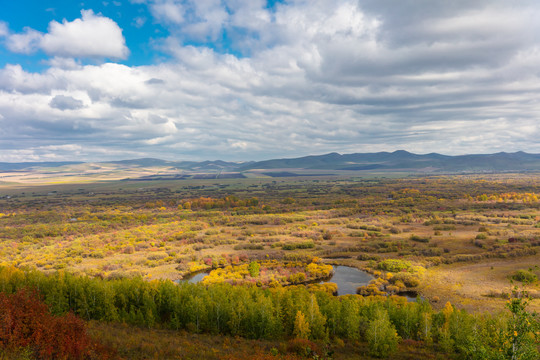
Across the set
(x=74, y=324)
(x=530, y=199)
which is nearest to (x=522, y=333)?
(x=74, y=324)

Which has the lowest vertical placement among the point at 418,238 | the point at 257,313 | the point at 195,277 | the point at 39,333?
the point at 195,277

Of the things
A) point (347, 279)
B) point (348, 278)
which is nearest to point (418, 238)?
point (348, 278)

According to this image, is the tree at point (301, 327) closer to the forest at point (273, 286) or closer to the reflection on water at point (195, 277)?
the forest at point (273, 286)

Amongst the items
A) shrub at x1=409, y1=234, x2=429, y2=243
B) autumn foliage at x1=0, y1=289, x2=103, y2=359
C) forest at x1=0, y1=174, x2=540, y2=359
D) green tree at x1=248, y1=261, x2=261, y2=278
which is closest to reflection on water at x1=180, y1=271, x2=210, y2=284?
forest at x1=0, y1=174, x2=540, y2=359

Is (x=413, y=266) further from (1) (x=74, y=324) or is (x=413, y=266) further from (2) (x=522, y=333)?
(1) (x=74, y=324)

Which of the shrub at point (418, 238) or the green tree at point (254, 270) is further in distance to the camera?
the shrub at point (418, 238)

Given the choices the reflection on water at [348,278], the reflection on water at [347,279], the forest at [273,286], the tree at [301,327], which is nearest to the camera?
the forest at [273,286]

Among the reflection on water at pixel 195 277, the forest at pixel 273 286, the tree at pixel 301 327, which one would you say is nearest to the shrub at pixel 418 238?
the forest at pixel 273 286

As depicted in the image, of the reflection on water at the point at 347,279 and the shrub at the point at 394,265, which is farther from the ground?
the shrub at the point at 394,265

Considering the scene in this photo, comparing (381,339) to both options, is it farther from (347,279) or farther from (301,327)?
(347,279)
